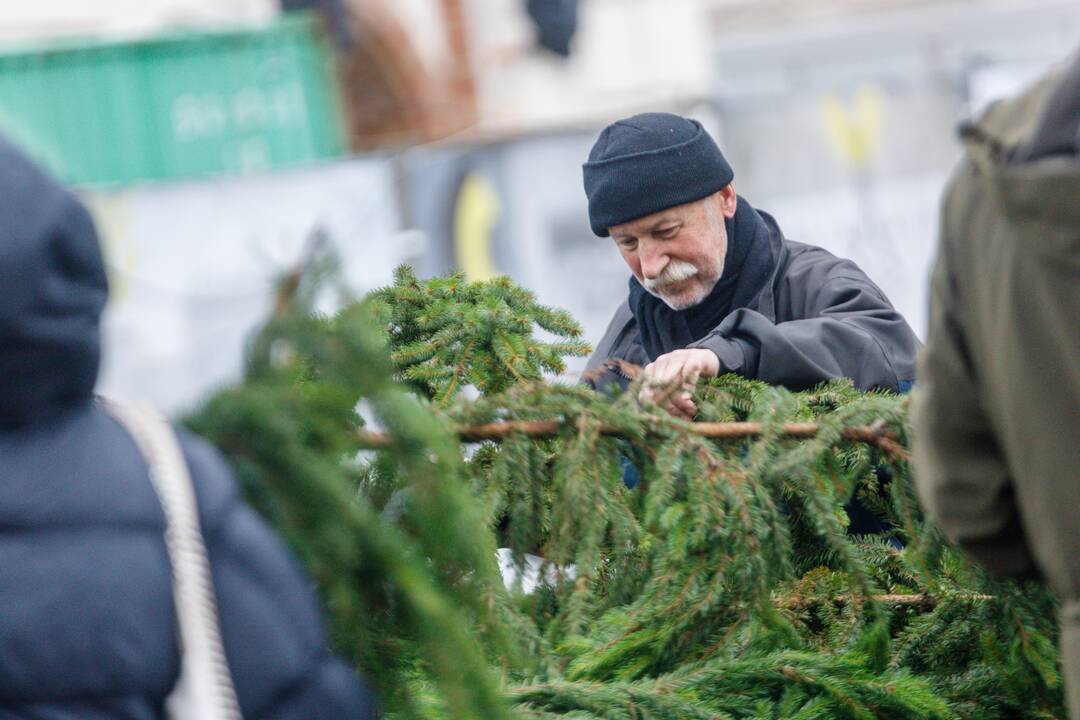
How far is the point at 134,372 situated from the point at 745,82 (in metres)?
8.75

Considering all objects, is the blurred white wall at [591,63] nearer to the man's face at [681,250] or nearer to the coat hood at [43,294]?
the man's face at [681,250]

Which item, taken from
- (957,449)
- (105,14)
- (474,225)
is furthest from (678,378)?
(105,14)

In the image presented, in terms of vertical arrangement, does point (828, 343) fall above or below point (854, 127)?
above

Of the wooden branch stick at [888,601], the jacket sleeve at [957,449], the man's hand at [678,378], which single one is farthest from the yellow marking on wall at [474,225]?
the jacket sleeve at [957,449]

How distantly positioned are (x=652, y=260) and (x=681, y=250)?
7 centimetres

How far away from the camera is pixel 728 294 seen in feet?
11.4

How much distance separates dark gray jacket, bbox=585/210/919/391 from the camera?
299cm

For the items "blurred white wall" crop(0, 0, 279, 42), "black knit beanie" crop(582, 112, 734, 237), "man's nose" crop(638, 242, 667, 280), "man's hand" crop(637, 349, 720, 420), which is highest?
"blurred white wall" crop(0, 0, 279, 42)

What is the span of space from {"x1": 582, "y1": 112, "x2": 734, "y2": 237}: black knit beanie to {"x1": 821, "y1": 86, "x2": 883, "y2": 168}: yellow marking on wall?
6.02m

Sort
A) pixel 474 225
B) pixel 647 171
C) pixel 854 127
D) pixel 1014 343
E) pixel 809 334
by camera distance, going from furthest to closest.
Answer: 1. pixel 854 127
2. pixel 474 225
3. pixel 647 171
4. pixel 809 334
5. pixel 1014 343

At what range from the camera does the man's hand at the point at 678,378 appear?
247 cm

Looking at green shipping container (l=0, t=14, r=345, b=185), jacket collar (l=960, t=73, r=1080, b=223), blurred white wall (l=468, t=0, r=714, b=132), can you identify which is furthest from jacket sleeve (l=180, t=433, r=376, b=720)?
blurred white wall (l=468, t=0, r=714, b=132)

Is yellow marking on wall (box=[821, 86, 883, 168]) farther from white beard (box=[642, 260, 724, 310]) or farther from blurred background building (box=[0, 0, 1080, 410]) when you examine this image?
white beard (box=[642, 260, 724, 310])

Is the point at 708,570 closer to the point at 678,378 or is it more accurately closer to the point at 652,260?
the point at 678,378
